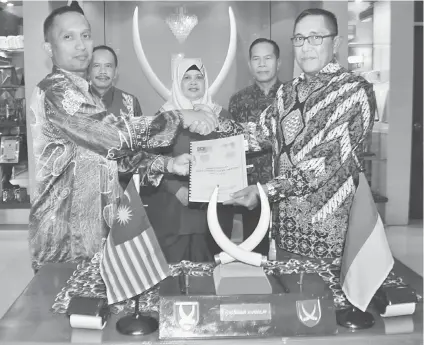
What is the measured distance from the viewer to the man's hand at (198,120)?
2125 mm

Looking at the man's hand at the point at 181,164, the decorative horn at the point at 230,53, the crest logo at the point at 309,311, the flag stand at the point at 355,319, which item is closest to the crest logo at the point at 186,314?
the crest logo at the point at 309,311

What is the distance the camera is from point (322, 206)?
1989 millimetres

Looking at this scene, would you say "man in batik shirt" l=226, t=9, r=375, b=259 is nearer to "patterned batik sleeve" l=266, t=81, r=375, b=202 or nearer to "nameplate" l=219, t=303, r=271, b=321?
"patterned batik sleeve" l=266, t=81, r=375, b=202

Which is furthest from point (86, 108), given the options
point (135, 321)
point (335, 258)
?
point (335, 258)

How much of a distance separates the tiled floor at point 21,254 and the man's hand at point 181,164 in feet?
5.20

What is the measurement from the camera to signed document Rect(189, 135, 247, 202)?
2203mm

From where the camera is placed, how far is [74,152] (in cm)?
203

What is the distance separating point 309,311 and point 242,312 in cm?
16

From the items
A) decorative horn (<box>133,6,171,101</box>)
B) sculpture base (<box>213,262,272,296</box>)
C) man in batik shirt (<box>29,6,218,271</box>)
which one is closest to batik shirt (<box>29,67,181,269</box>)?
man in batik shirt (<box>29,6,218,271</box>)

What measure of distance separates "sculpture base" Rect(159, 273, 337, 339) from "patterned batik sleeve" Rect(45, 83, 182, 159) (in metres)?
0.78

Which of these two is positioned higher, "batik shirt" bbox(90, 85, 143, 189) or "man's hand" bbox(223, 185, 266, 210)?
"batik shirt" bbox(90, 85, 143, 189)

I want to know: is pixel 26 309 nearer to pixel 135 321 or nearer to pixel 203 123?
pixel 135 321

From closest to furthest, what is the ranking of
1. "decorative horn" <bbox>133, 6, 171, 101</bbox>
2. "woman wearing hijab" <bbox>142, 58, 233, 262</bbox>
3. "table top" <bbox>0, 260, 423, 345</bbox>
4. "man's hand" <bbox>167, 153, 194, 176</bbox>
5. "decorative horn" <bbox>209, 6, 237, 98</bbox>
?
1. "table top" <bbox>0, 260, 423, 345</bbox>
2. "man's hand" <bbox>167, 153, 194, 176</bbox>
3. "woman wearing hijab" <bbox>142, 58, 233, 262</bbox>
4. "decorative horn" <bbox>133, 6, 171, 101</bbox>
5. "decorative horn" <bbox>209, 6, 237, 98</bbox>

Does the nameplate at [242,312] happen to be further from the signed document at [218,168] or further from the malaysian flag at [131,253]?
the signed document at [218,168]
